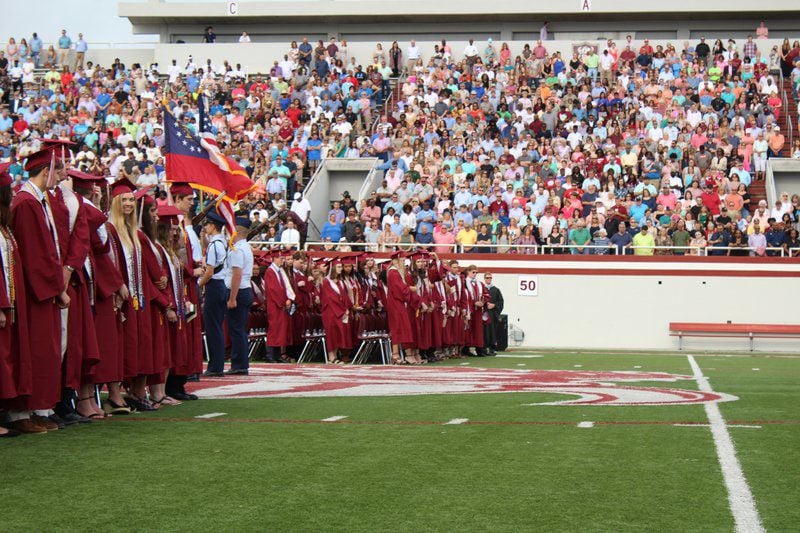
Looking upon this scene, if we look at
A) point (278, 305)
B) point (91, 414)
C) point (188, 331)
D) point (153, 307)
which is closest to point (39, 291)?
point (91, 414)

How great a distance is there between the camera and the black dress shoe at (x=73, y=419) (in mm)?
10016

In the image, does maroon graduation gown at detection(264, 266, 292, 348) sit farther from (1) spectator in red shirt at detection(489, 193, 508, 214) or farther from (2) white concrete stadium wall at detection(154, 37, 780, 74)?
(2) white concrete stadium wall at detection(154, 37, 780, 74)

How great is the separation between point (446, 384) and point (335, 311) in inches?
243

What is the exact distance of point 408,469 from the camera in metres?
7.74

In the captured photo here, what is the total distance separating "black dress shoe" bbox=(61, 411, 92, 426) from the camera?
1002 cm

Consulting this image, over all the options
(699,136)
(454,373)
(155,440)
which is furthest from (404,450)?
(699,136)

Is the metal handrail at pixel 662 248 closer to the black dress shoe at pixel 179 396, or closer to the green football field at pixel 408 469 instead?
the green football field at pixel 408 469

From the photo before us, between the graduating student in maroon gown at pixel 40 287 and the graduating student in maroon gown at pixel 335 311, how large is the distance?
1181 cm

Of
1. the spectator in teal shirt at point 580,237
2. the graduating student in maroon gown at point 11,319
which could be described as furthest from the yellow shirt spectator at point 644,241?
the graduating student in maroon gown at point 11,319

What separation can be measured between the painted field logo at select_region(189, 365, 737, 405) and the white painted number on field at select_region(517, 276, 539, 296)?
12149 mm

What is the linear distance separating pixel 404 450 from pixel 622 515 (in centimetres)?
259

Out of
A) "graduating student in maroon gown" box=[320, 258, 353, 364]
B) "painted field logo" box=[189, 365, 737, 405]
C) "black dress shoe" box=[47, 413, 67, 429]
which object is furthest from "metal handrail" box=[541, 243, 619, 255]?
"black dress shoe" box=[47, 413, 67, 429]

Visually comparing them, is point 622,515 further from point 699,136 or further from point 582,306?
point 699,136

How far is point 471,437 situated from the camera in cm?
940
